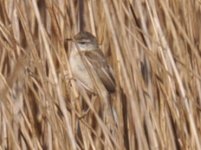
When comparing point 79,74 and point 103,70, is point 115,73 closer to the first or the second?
point 103,70

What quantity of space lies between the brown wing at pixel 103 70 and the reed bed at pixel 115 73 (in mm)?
157

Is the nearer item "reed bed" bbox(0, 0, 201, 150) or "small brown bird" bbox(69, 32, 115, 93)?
"reed bed" bbox(0, 0, 201, 150)

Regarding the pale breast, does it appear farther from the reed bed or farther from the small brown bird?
the reed bed

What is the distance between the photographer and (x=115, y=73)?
7.97 feet

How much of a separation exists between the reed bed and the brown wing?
6.2 inches

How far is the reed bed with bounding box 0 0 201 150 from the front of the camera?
2.16 m

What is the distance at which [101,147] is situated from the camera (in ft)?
7.94

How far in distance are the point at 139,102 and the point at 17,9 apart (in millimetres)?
628

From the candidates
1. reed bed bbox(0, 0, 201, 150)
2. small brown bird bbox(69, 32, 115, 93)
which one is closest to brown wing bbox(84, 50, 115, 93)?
small brown bird bbox(69, 32, 115, 93)

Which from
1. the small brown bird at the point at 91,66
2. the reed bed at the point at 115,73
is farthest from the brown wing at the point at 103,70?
the reed bed at the point at 115,73

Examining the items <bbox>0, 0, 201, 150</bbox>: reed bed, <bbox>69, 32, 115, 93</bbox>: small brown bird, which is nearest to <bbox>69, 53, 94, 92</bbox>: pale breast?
<bbox>69, 32, 115, 93</bbox>: small brown bird

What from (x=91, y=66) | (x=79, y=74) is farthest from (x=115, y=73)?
(x=79, y=74)

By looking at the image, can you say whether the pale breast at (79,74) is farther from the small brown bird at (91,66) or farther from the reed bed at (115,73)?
the reed bed at (115,73)

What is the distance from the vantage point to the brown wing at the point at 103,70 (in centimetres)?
273
